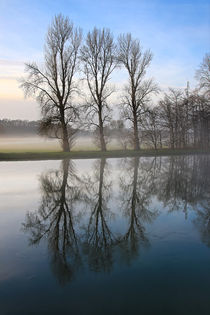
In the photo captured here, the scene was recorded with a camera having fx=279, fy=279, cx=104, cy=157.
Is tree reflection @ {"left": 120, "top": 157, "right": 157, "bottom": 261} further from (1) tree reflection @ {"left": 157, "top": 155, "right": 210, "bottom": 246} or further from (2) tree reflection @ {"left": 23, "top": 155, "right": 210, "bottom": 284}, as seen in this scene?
(1) tree reflection @ {"left": 157, "top": 155, "right": 210, "bottom": 246}

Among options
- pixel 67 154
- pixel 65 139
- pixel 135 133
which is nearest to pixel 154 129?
pixel 135 133

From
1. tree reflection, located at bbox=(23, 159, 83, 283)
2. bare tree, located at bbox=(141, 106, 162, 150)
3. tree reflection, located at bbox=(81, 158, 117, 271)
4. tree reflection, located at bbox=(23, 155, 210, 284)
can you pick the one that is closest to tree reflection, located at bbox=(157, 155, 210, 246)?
tree reflection, located at bbox=(23, 155, 210, 284)

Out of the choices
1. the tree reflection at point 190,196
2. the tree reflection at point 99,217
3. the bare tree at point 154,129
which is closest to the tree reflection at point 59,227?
the tree reflection at point 99,217

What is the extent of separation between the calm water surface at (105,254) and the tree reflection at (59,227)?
15mm

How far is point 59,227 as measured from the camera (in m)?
5.57

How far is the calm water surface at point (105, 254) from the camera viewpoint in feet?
10.1

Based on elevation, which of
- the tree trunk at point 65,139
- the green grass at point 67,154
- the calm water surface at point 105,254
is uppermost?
the tree trunk at point 65,139

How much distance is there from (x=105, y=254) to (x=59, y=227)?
1.58m

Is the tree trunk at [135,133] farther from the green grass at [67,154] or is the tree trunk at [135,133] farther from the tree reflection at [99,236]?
the tree reflection at [99,236]

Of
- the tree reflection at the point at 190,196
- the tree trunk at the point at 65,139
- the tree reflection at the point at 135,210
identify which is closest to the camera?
the tree reflection at the point at 135,210

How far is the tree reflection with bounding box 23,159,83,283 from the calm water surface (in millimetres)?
15

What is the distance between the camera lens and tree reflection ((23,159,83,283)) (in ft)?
13.1

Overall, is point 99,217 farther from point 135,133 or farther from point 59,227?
point 135,133

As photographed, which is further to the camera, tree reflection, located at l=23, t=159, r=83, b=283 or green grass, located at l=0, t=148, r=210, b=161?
green grass, located at l=0, t=148, r=210, b=161
